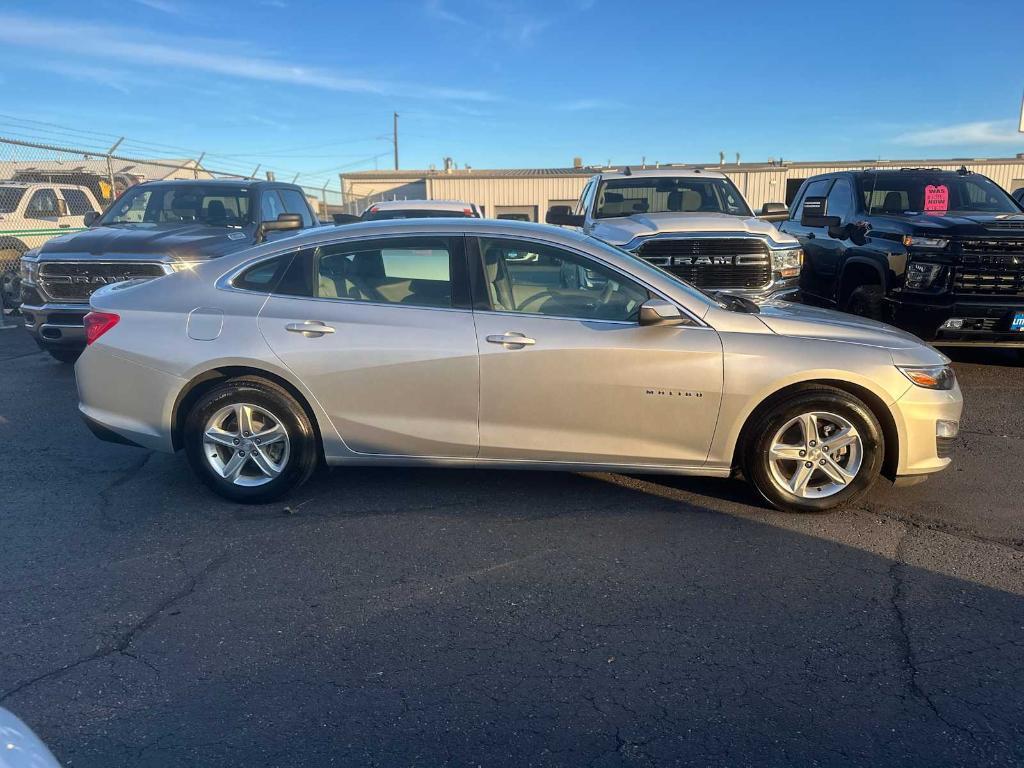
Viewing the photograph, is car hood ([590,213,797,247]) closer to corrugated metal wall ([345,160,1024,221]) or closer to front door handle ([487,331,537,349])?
front door handle ([487,331,537,349])

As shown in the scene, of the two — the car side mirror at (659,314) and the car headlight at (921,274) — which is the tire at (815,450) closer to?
the car side mirror at (659,314)

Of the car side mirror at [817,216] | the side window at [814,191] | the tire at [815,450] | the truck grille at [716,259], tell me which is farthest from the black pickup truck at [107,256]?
the side window at [814,191]

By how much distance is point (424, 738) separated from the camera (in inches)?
99.8

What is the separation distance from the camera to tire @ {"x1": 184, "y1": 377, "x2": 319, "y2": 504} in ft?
14.2

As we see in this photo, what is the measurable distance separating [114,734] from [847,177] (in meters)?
9.40

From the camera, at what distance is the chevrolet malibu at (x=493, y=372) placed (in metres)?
4.15

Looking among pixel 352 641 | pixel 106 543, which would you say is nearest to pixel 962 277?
pixel 352 641

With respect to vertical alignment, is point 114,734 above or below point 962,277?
below

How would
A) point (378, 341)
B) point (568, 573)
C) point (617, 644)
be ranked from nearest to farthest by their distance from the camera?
point (617, 644)
point (568, 573)
point (378, 341)

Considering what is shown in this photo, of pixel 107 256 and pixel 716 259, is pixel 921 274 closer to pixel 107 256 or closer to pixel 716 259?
pixel 716 259

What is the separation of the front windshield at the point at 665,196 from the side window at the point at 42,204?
9.39 metres

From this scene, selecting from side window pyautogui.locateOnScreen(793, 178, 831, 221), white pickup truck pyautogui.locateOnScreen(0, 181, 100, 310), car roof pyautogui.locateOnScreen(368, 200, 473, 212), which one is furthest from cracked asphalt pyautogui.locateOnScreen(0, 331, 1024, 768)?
white pickup truck pyautogui.locateOnScreen(0, 181, 100, 310)

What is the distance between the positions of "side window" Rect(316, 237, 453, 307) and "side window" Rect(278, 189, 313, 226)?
18.4ft

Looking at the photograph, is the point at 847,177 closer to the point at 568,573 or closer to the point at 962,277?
the point at 962,277
